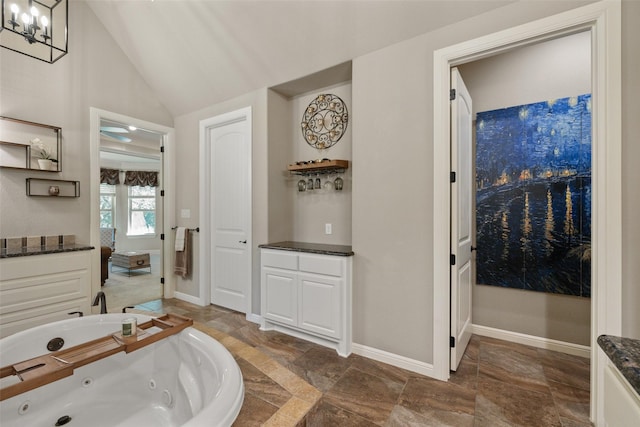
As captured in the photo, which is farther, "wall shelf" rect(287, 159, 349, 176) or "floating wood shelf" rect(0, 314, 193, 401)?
"wall shelf" rect(287, 159, 349, 176)

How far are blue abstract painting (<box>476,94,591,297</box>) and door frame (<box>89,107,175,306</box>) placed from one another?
3.87 metres

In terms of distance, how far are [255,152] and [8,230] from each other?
2.44 metres

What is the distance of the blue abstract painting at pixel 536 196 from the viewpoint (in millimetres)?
2424

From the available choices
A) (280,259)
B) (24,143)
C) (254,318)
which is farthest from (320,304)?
(24,143)

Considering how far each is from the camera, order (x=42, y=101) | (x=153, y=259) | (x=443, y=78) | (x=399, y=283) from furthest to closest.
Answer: (x=153, y=259) < (x=42, y=101) < (x=399, y=283) < (x=443, y=78)

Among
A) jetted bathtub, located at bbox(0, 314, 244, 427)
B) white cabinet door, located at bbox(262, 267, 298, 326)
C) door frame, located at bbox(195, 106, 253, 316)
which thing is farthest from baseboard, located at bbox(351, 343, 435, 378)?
door frame, located at bbox(195, 106, 253, 316)

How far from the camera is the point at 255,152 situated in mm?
3195

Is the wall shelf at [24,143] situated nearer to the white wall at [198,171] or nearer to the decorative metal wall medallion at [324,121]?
the white wall at [198,171]

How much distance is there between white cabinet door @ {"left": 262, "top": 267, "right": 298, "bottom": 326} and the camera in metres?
2.70

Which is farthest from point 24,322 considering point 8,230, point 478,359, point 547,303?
point 547,303

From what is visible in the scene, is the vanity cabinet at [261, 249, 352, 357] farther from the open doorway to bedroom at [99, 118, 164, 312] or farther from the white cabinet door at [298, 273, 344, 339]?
the open doorway to bedroom at [99, 118, 164, 312]

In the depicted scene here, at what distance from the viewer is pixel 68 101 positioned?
3.06 m

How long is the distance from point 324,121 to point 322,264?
5.18 ft

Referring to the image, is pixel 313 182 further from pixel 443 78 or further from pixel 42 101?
pixel 42 101
